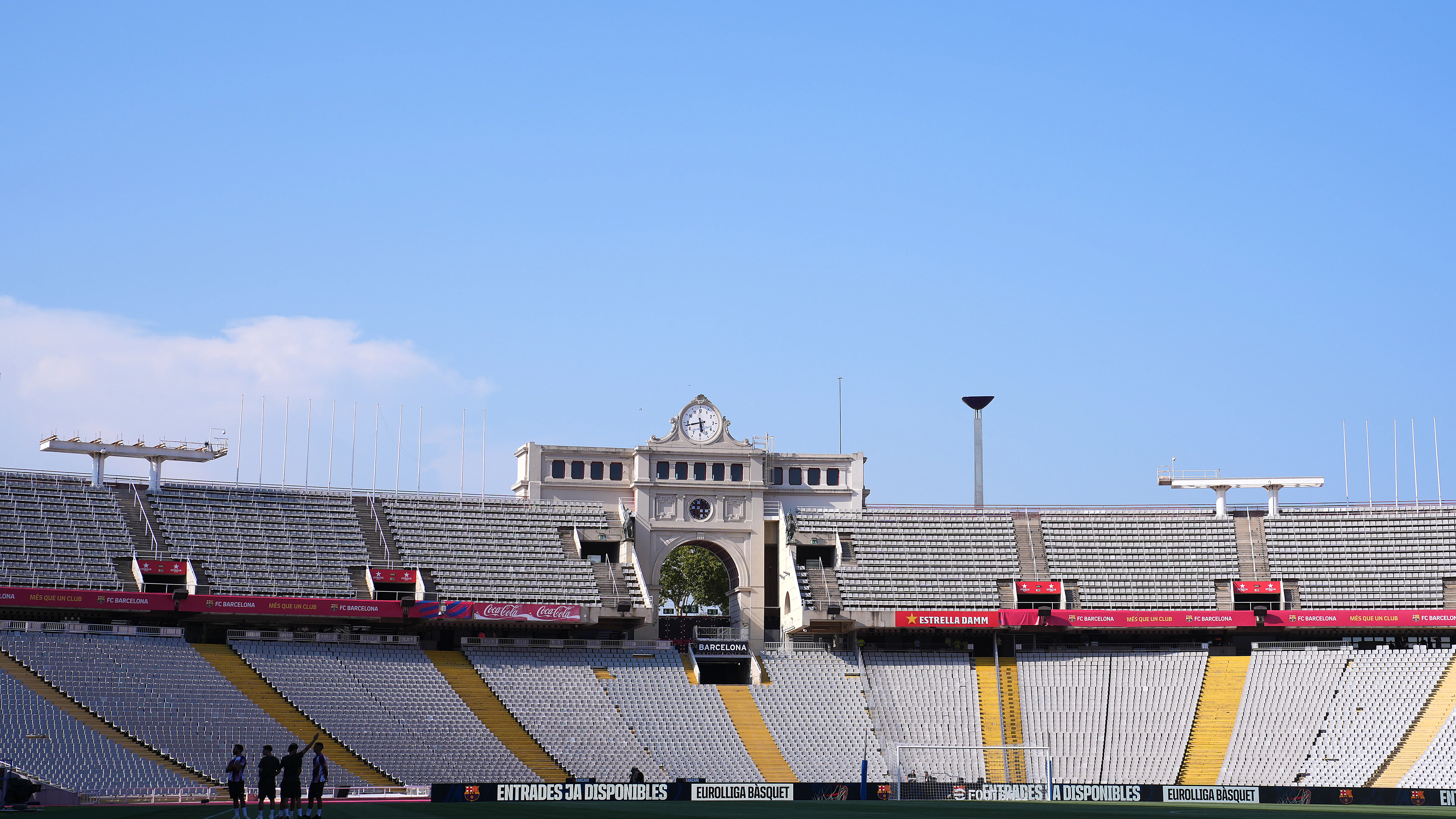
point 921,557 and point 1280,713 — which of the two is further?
point 921,557

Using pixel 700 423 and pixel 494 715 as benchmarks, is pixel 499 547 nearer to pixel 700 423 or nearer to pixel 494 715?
pixel 494 715

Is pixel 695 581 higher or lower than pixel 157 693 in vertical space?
higher

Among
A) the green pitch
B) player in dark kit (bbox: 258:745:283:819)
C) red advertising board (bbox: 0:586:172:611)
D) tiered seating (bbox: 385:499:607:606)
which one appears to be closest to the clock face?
tiered seating (bbox: 385:499:607:606)

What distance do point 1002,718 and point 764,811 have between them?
29521 millimetres

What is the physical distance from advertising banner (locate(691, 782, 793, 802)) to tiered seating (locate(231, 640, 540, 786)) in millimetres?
→ 8218

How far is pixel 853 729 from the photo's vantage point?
222 ft

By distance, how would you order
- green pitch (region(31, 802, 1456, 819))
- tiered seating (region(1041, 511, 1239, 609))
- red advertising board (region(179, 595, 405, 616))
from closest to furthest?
green pitch (region(31, 802, 1456, 819)) < red advertising board (region(179, 595, 405, 616)) < tiered seating (region(1041, 511, 1239, 609))

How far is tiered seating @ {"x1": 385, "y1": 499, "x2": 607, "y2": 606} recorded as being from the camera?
238 feet

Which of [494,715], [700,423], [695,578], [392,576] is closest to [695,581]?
[695,578]

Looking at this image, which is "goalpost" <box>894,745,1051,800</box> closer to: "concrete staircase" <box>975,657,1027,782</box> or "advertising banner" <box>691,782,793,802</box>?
"concrete staircase" <box>975,657,1027,782</box>

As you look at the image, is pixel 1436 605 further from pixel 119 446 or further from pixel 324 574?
pixel 119 446

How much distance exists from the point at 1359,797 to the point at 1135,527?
75.5 ft

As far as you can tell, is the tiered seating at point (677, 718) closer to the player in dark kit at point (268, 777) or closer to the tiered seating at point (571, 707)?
the tiered seating at point (571, 707)

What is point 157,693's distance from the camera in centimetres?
6097
